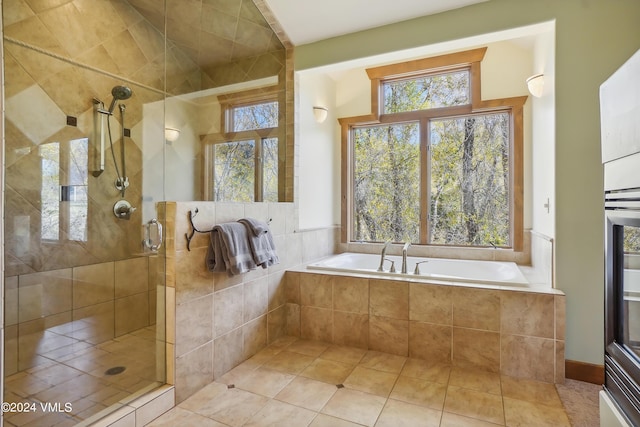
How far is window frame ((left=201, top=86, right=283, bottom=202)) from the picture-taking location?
279cm

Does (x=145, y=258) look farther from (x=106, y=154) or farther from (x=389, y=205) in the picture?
(x=389, y=205)

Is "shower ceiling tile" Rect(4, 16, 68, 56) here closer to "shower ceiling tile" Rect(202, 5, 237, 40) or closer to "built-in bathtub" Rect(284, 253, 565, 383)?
"shower ceiling tile" Rect(202, 5, 237, 40)

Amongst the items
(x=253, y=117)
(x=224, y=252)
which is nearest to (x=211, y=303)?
(x=224, y=252)

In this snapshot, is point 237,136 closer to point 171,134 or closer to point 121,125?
point 171,134

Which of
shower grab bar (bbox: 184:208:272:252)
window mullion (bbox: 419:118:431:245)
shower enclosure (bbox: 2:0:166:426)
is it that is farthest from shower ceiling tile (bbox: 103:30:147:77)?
window mullion (bbox: 419:118:431:245)

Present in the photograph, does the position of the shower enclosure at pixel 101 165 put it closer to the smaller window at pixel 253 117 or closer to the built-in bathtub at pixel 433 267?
the smaller window at pixel 253 117

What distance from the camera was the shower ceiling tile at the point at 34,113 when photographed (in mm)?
1864

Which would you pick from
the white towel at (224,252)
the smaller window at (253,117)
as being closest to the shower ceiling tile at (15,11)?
the smaller window at (253,117)

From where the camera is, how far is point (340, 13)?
2701mm

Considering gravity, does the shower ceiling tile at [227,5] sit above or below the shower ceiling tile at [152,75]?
above

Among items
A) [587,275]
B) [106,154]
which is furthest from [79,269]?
[587,275]

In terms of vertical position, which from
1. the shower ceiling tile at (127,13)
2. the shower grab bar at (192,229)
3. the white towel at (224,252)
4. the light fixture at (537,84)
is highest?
the shower ceiling tile at (127,13)

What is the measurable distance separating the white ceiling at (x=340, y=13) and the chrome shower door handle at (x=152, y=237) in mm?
2078

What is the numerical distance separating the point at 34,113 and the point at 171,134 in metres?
0.87
